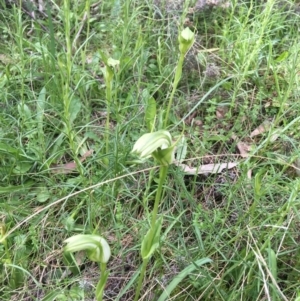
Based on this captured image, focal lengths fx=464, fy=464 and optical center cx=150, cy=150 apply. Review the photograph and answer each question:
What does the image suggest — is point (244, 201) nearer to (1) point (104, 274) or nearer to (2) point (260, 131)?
(2) point (260, 131)

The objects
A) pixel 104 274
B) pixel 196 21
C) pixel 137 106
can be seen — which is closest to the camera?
pixel 104 274

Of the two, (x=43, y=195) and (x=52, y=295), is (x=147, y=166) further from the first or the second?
(x=52, y=295)

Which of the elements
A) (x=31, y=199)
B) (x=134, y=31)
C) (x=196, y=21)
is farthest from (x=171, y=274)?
(x=196, y=21)

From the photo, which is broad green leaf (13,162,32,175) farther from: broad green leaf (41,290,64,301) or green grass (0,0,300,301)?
broad green leaf (41,290,64,301)

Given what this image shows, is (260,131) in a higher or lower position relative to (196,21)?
lower

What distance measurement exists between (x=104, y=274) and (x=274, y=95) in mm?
1113

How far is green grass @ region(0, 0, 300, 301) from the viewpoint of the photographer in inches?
45.7

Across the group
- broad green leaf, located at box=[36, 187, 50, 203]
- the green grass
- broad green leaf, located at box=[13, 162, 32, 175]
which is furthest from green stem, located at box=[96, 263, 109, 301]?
broad green leaf, located at box=[13, 162, 32, 175]

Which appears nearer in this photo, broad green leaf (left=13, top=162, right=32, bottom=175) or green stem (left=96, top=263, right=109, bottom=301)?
green stem (left=96, top=263, right=109, bottom=301)

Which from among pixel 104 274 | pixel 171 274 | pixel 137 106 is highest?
pixel 104 274

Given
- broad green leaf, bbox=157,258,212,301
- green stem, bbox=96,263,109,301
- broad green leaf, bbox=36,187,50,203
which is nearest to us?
green stem, bbox=96,263,109,301

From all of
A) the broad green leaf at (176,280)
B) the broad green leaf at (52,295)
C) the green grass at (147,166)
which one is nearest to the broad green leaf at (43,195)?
the green grass at (147,166)

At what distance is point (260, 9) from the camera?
Answer: 6.68 feet

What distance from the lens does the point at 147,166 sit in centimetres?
141
